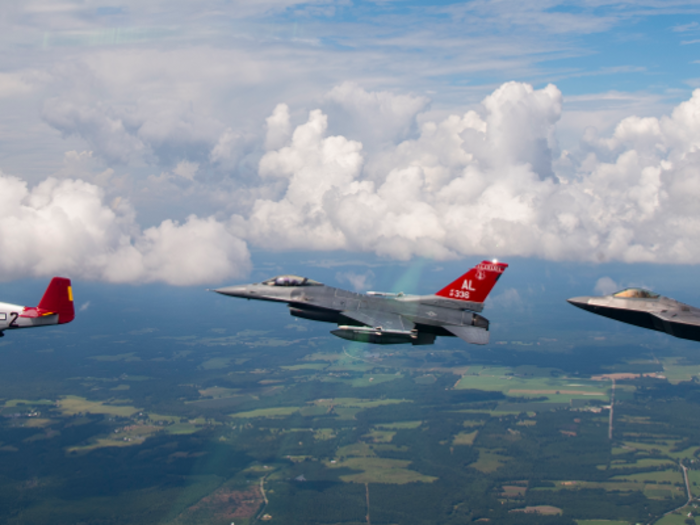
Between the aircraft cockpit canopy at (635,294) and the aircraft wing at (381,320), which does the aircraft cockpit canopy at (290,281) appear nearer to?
the aircraft wing at (381,320)

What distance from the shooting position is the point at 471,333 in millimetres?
39594

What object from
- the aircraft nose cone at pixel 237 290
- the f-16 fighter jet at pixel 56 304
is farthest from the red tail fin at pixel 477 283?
the f-16 fighter jet at pixel 56 304

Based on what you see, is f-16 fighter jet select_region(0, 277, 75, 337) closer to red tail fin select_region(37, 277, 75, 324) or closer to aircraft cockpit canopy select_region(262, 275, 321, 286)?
red tail fin select_region(37, 277, 75, 324)

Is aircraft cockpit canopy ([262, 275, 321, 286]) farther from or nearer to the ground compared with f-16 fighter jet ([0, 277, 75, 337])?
farther from the ground

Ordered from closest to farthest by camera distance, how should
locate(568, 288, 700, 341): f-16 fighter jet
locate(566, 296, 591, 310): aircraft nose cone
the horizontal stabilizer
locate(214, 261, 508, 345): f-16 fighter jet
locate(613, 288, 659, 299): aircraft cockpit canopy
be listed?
1. locate(568, 288, 700, 341): f-16 fighter jet
2. the horizontal stabilizer
3. locate(613, 288, 659, 299): aircraft cockpit canopy
4. locate(566, 296, 591, 310): aircraft nose cone
5. locate(214, 261, 508, 345): f-16 fighter jet

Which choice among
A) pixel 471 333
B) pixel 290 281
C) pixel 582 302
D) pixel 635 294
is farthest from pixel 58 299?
pixel 635 294

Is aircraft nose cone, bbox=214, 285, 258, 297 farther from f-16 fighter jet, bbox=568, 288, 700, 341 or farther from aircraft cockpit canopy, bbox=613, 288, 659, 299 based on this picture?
aircraft cockpit canopy, bbox=613, 288, 659, 299

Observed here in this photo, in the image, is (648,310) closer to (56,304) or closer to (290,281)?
(290,281)

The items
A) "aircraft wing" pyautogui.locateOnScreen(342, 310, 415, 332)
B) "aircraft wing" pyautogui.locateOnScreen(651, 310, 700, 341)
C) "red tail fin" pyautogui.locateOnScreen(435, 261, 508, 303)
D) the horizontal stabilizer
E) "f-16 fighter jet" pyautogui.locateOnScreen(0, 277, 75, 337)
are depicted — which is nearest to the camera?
"aircraft wing" pyautogui.locateOnScreen(651, 310, 700, 341)

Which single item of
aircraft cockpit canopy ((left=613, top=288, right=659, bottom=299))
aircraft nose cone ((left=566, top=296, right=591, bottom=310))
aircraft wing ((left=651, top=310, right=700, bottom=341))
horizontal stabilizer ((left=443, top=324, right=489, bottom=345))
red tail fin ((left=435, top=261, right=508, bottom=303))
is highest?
red tail fin ((left=435, top=261, right=508, bottom=303))

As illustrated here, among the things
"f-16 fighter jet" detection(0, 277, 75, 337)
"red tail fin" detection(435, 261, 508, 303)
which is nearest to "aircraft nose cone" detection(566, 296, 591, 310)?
"red tail fin" detection(435, 261, 508, 303)

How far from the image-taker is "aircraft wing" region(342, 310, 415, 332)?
38906 millimetres

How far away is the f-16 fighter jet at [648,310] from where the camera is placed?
119 feet

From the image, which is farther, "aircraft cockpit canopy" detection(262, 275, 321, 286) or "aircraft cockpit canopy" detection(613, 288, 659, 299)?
"aircraft cockpit canopy" detection(262, 275, 321, 286)
